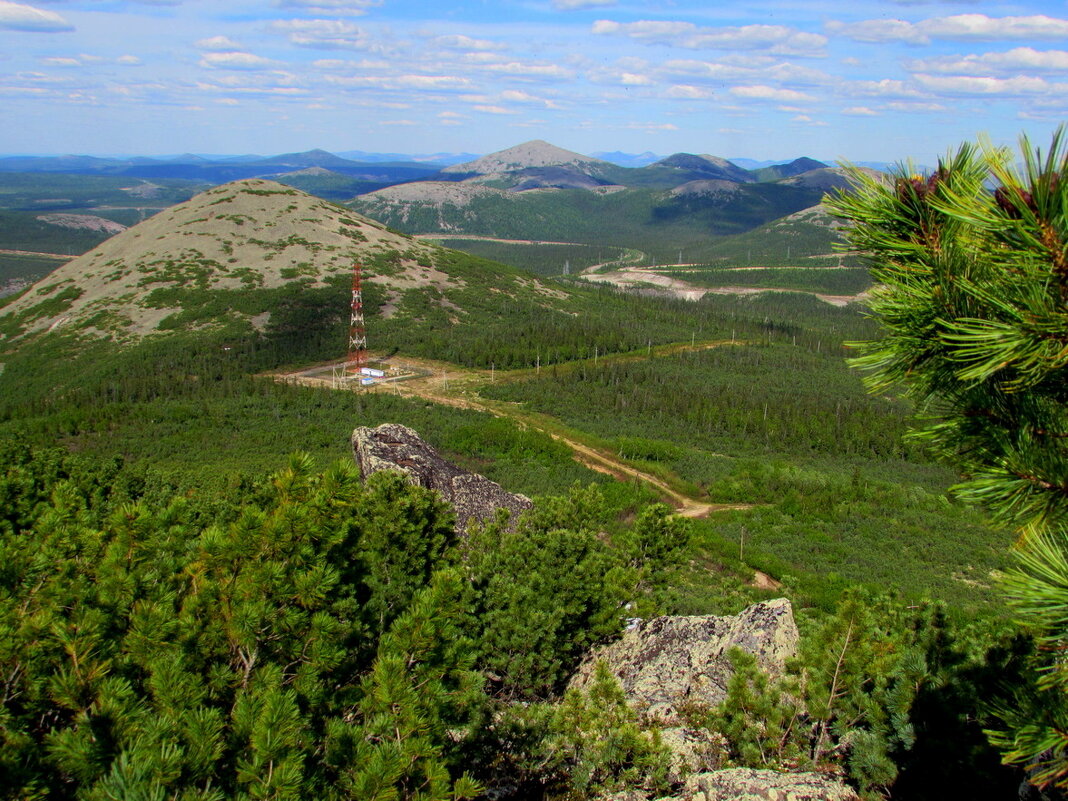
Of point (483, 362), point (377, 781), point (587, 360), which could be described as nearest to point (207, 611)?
point (377, 781)

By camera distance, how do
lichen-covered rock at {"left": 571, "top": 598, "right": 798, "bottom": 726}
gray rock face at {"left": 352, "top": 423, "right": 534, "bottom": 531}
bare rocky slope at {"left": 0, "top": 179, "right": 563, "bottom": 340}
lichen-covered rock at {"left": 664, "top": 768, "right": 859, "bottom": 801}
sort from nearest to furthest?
lichen-covered rock at {"left": 664, "top": 768, "right": 859, "bottom": 801} < lichen-covered rock at {"left": 571, "top": 598, "right": 798, "bottom": 726} < gray rock face at {"left": 352, "top": 423, "right": 534, "bottom": 531} < bare rocky slope at {"left": 0, "top": 179, "right": 563, "bottom": 340}

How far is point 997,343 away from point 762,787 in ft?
23.0

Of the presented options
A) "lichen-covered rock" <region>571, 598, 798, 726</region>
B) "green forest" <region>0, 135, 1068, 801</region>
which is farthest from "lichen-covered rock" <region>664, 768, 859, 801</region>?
"lichen-covered rock" <region>571, 598, 798, 726</region>

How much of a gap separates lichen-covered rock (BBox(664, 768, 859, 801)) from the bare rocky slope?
7980cm

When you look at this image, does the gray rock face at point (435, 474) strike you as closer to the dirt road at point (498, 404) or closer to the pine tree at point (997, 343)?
the dirt road at point (498, 404)

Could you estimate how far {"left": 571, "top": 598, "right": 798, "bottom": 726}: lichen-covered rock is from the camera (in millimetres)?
13441

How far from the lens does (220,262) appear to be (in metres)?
93.1

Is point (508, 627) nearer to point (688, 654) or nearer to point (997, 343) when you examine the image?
point (688, 654)

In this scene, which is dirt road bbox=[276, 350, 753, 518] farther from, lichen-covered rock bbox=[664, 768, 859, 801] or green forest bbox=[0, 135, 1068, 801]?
lichen-covered rock bbox=[664, 768, 859, 801]

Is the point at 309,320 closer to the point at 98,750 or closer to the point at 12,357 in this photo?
the point at 12,357

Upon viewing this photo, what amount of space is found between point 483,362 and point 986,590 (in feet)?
177

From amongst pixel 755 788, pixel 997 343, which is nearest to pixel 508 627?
pixel 755 788

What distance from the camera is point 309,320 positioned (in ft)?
272

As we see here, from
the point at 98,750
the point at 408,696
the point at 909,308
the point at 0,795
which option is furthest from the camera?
the point at 408,696
